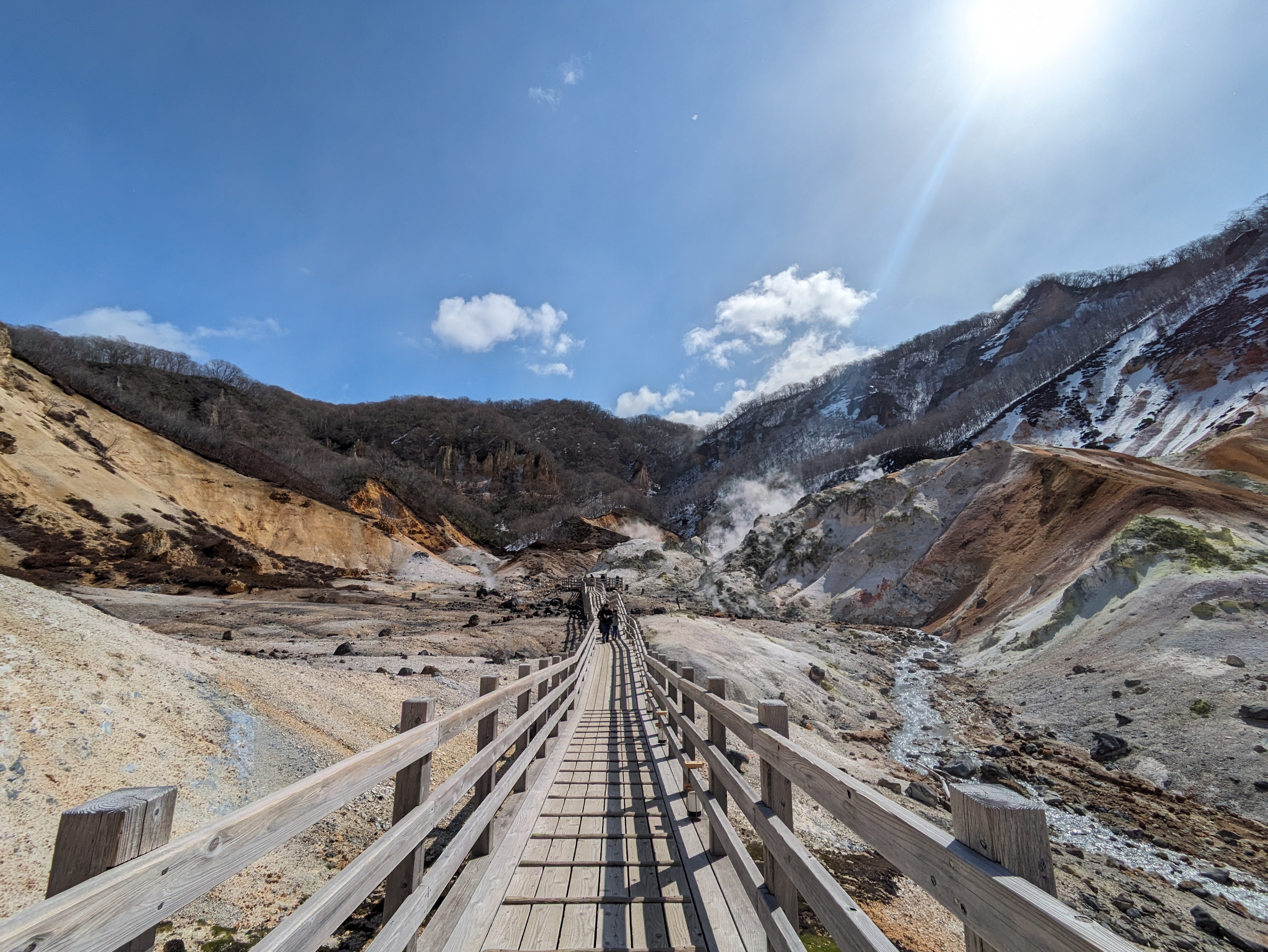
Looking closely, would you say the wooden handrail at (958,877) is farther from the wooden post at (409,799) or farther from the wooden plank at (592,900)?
the wooden post at (409,799)

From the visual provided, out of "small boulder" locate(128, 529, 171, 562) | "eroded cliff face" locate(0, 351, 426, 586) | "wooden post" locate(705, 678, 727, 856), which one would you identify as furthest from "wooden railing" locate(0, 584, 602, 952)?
"small boulder" locate(128, 529, 171, 562)

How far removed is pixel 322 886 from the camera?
95.0 inches

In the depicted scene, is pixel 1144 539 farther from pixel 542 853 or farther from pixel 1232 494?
pixel 542 853

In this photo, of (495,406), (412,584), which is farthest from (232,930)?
(495,406)

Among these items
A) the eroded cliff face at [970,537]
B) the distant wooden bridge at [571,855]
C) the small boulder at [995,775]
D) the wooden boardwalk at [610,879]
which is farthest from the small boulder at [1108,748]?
the wooden boardwalk at [610,879]

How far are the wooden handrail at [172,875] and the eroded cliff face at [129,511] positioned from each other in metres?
27.0

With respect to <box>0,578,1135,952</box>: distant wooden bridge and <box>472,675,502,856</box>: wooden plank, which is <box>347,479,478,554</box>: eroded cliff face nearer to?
<box>472,675,502,856</box>: wooden plank

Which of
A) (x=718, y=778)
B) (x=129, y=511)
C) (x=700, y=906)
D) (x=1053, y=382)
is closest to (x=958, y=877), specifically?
(x=700, y=906)

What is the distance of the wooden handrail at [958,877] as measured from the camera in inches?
43.6

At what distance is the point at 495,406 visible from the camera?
159250 millimetres

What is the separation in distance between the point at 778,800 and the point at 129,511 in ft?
122

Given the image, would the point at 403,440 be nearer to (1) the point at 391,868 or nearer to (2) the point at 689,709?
(2) the point at 689,709

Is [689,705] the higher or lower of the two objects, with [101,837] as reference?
lower

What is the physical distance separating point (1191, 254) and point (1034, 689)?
12519 cm
